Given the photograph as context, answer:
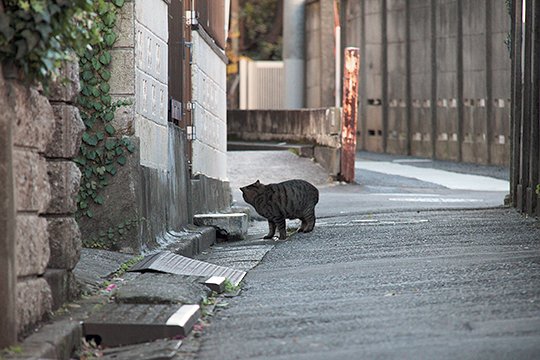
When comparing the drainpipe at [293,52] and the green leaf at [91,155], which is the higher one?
the drainpipe at [293,52]

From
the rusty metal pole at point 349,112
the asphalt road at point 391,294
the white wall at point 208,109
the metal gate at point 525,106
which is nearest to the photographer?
the asphalt road at point 391,294

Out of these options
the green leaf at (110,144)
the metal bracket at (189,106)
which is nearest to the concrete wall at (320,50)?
the metal bracket at (189,106)

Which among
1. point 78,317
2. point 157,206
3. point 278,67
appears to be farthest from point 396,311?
point 278,67

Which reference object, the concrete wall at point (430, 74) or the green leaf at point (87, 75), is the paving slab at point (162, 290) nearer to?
the green leaf at point (87, 75)

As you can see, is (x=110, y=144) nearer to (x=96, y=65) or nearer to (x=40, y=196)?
(x=96, y=65)

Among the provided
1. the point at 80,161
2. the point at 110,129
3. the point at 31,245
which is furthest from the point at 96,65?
the point at 31,245

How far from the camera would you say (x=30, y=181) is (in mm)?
8094

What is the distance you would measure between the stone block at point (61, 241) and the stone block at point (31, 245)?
684 millimetres

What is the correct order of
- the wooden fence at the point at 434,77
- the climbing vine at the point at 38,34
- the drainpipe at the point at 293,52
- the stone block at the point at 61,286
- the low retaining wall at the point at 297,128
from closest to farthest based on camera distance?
the climbing vine at the point at 38,34, the stone block at the point at 61,286, the low retaining wall at the point at 297,128, the wooden fence at the point at 434,77, the drainpipe at the point at 293,52

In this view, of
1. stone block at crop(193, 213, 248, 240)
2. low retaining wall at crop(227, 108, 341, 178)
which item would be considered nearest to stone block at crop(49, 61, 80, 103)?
stone block at crop(193, 213, 248, 240)

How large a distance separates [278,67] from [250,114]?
11852 millimetres

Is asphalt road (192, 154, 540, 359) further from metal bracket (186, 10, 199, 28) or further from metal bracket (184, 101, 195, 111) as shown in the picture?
metal bracket (186, 10, 199, 28)

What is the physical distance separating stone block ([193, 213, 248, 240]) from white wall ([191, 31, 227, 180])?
0.96 meters

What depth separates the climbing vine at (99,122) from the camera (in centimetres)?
1253
